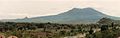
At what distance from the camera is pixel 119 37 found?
8462 cm

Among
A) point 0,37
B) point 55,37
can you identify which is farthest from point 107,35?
point 0,37

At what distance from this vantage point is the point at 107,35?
88.6 metres

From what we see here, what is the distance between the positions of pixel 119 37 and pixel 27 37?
21.0 meters

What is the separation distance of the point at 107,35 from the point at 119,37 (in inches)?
176

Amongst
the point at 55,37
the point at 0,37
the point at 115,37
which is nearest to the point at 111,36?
the point at 115,37

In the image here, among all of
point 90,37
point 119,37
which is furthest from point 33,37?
point 119,37

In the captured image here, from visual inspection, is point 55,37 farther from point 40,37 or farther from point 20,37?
point 20,37

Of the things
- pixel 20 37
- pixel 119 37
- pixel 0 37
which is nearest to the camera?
pixel 0 37

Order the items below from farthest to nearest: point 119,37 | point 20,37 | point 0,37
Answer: point 20,37
point 119,37
point 0,37

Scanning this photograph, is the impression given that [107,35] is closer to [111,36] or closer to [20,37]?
[111,36]

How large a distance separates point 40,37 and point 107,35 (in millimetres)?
16342

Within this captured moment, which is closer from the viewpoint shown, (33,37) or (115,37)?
(115,37)

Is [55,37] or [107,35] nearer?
[107,35]

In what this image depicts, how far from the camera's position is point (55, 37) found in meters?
96.7
